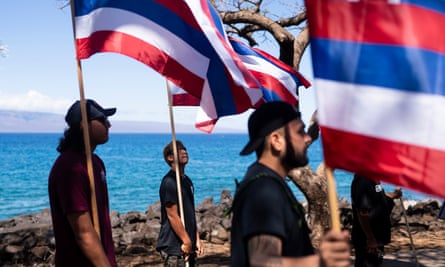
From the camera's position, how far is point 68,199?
4.29 m

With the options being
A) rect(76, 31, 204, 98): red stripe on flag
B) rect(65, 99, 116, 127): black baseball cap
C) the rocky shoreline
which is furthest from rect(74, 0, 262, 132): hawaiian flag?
the rocky shoreline

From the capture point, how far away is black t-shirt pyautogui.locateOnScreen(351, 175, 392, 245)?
6.58 m

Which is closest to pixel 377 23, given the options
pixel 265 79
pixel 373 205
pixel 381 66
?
pixel 381 66

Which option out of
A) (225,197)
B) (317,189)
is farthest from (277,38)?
(225,197)

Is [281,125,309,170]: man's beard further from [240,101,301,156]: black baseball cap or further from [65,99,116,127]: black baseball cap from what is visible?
[65,99,116,127]: black baseball cap

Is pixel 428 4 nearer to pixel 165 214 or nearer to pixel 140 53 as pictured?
pixel 140 53

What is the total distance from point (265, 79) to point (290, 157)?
408 centimetres

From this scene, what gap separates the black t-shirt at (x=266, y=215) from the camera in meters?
3.07

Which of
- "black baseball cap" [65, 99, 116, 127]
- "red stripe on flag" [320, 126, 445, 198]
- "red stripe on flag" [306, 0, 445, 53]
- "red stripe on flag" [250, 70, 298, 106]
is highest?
"red stripe on flag" [250, 70, 298, 106]

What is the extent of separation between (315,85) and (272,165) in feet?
1.59

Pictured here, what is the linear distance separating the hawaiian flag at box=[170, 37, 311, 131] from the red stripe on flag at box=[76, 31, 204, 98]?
142cm

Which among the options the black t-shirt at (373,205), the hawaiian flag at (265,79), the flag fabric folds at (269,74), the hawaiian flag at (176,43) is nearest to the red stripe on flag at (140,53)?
the hawaiian flag at (176,43)

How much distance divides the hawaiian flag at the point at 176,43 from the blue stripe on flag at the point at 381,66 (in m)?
2.41

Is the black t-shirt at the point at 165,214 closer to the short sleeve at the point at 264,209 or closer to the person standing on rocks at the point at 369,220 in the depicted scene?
the person standing on rocks at the point at 369,220
